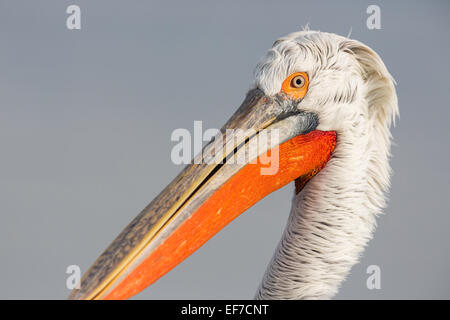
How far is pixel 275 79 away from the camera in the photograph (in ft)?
14.2

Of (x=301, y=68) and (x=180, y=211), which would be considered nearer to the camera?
(x=180, y=211)

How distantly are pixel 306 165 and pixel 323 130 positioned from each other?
0.93 feet

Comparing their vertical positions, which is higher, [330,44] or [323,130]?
[330,44]

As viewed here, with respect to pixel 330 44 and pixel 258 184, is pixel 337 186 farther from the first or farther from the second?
pixel 330 44

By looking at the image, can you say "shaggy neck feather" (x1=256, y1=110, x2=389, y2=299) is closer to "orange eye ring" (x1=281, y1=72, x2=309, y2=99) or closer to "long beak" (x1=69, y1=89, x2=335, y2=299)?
"long beak" (x1=69, y1=89, x2=335, y2=299)

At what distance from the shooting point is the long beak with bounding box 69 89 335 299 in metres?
3.80

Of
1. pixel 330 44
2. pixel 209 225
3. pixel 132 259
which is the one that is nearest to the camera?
pixel 132 259

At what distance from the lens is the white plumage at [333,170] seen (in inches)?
170

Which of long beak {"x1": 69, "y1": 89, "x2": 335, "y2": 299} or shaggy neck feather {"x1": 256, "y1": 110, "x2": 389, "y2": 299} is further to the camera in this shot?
shaggy neck feather {"x1": 256, "y1": 110, "x2": 389, "y2": 299}

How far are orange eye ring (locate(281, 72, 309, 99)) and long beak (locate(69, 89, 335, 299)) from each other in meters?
0.06

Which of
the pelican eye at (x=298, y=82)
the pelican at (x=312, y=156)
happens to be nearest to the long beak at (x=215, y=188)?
the pelican at (x=312, y=156)

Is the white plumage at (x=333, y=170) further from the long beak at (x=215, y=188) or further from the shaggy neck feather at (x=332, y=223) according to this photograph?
the long beak at (x=215, y=188)

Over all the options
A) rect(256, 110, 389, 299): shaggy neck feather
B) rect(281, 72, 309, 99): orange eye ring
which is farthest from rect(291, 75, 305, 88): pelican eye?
rect(256, 110, 389, 299): shaggy neck feather
